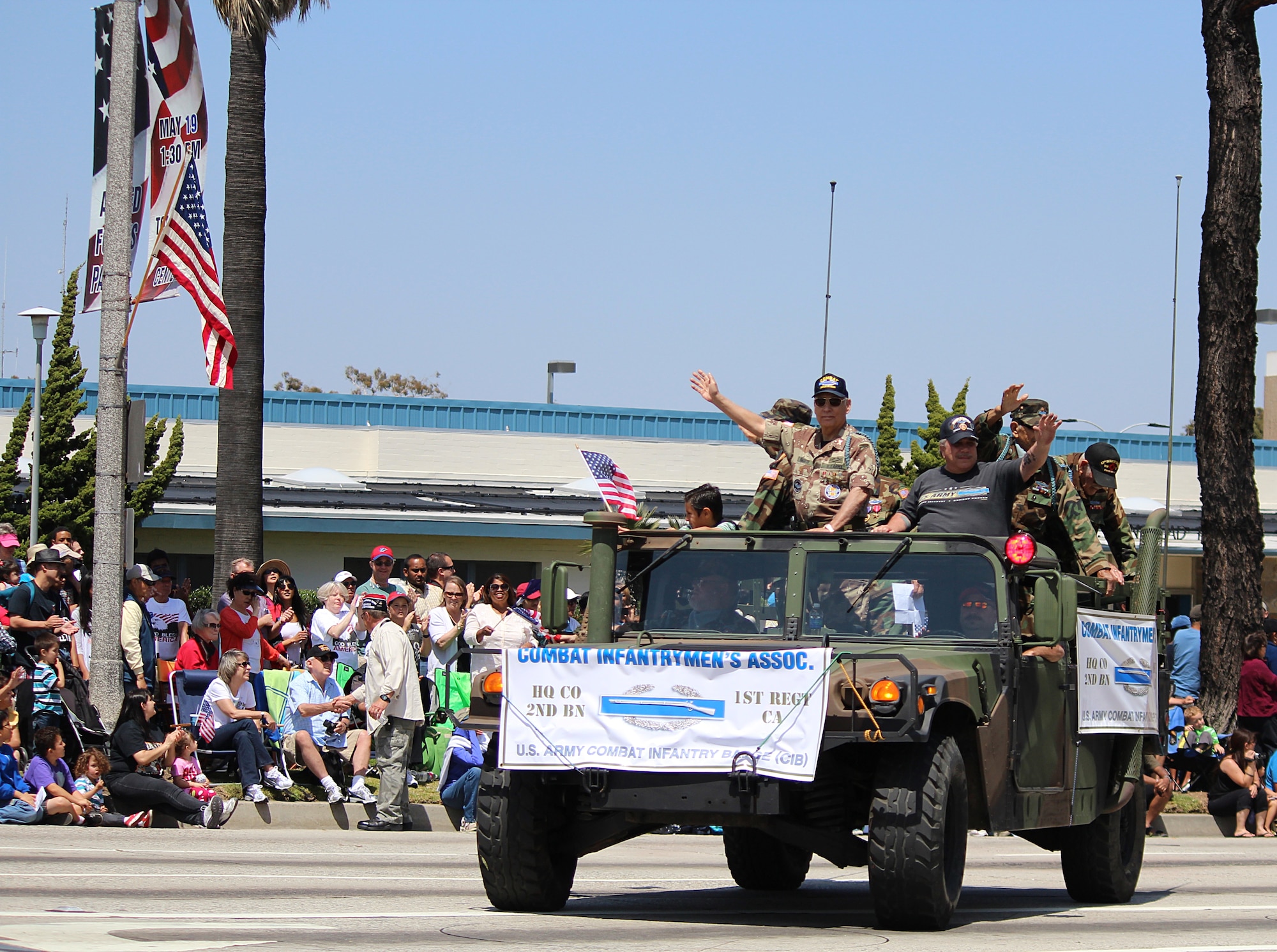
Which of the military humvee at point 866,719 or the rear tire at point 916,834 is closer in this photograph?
the rear tire at point 916,834

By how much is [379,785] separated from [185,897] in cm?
623

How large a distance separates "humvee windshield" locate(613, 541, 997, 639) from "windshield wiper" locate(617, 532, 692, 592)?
0.22 feet

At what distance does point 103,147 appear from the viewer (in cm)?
1742

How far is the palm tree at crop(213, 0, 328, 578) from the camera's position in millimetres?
20062

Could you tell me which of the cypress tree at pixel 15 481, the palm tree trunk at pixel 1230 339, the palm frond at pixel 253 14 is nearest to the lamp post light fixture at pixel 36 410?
the cypress tree at pixel 15 481

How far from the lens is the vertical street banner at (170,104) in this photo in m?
17.0

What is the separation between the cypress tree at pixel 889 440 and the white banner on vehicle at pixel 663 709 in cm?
2851

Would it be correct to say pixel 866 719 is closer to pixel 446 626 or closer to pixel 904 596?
pixel 904 596

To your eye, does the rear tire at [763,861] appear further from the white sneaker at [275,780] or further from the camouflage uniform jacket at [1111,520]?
the white sneaker at [275,780]

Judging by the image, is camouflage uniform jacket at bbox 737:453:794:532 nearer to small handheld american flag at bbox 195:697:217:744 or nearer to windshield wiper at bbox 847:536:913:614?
windshield wiper at bbox 847:536:913:614

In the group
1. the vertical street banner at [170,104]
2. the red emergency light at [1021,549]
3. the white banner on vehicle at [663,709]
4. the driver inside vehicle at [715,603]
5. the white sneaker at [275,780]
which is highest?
the vertical street banner at [170,104]

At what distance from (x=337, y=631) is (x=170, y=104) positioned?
17.7ft

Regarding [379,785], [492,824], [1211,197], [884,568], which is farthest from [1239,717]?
[492,824]

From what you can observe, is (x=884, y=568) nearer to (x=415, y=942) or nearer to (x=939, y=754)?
(x=939, y=754)
